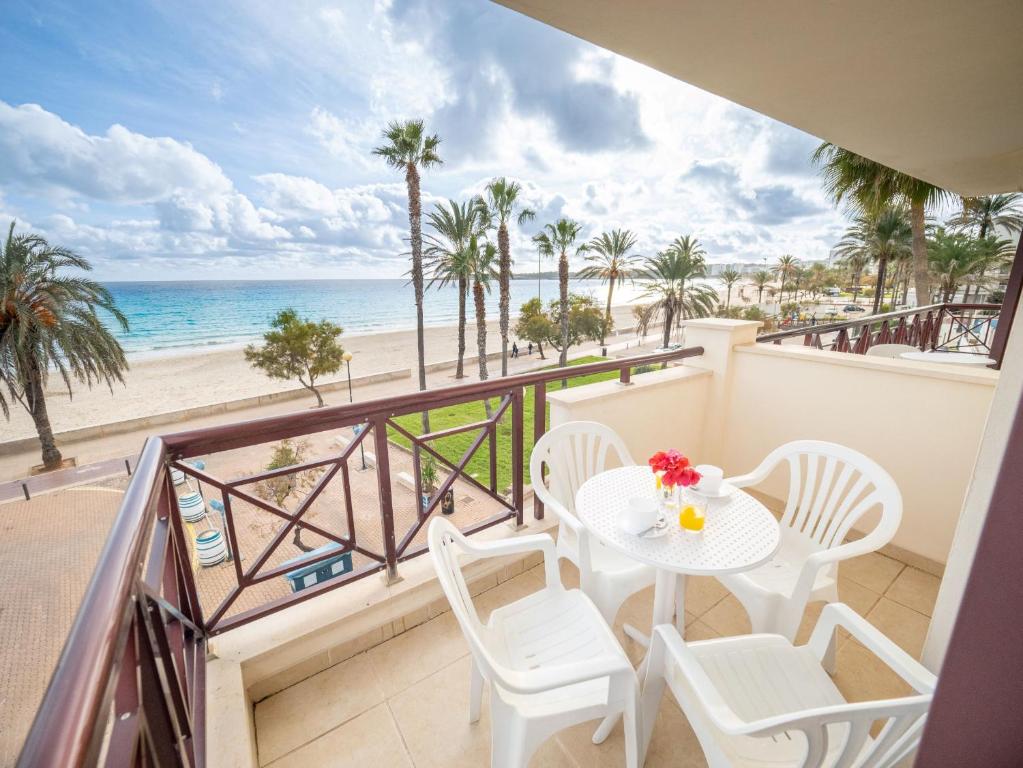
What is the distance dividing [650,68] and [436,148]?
15.1 m

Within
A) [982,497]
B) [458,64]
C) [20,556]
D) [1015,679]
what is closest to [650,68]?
[982,497]

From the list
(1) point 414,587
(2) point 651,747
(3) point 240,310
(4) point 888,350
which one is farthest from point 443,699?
(3) point 240,310

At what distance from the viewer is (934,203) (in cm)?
748

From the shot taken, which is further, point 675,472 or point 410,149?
point 410,149

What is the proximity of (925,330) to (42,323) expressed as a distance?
63.6 ft

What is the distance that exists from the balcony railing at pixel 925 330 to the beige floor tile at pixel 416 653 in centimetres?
392

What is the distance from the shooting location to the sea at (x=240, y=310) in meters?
35.9

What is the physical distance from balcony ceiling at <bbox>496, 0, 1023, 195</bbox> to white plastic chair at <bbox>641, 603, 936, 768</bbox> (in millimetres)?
1823

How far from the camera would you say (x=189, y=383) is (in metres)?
26.4

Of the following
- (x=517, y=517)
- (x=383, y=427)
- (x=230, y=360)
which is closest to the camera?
(x=383, y=427)

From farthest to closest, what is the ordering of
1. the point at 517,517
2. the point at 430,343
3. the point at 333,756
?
the point at 430,343, the point at 517,517, the point at 333,756

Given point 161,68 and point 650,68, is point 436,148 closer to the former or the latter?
point 650,68

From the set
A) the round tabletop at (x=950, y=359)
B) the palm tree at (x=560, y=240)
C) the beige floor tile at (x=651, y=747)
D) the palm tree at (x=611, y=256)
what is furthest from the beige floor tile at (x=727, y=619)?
the palm tree at (x=611, y=256)

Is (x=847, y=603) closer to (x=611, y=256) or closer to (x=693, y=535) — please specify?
(x=693, y=535)
